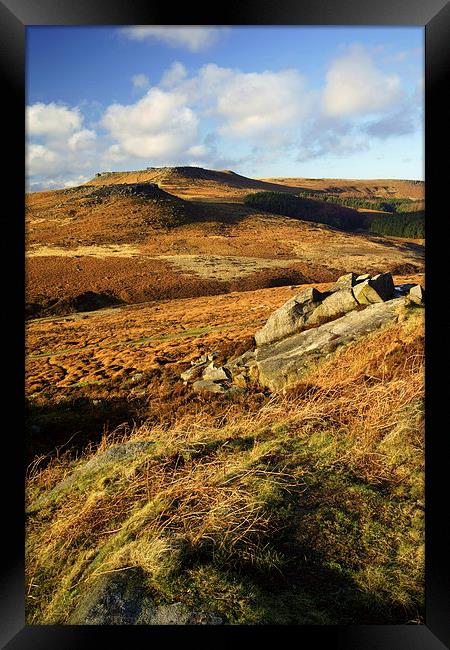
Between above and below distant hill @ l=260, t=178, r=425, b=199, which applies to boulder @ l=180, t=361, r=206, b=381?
below

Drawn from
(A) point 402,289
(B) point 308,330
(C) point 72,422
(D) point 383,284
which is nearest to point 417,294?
(A) point 402,289

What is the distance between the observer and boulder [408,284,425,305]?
12.3ft

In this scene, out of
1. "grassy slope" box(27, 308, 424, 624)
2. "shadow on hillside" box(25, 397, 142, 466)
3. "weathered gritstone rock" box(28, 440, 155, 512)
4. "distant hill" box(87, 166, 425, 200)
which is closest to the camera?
"grassy slope" box(27, 308, 424, 624)

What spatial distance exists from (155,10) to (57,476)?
341 centimetres

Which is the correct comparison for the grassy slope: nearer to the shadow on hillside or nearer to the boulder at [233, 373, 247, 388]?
the shadow on hillside

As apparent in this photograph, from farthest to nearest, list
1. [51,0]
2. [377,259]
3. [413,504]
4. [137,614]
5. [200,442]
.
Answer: [377,259]
[200,442]
[413,504]
[51,0]
[137,614]

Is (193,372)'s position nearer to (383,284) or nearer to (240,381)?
(240,381)

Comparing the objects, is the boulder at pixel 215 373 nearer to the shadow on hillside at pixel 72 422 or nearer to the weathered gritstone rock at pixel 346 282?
the shadow on hillside at pixel 72 422

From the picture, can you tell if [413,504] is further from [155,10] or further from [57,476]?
[155,10]

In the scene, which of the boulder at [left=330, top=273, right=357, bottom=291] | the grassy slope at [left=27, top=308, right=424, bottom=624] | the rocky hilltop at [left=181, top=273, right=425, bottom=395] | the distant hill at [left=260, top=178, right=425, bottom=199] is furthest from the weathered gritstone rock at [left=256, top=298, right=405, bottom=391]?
the distant hill at [left=260, top=178, right=425, bottom=199]

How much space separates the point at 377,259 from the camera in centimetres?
403
